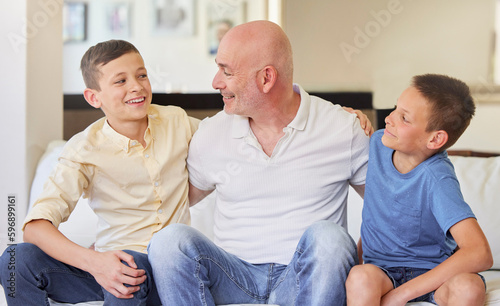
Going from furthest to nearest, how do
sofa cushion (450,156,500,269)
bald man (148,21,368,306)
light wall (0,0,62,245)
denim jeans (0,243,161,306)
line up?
light wall (0,0,62,245) → sofa cushion (450,156,500,269) → bald man (148,21,368,306) → denim jeans (0,243,161,306)

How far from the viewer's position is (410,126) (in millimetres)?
1460

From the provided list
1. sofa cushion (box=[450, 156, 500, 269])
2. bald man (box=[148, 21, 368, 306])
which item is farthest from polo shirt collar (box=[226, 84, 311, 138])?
sofa cushion (box=[450, 156, 500, 269])

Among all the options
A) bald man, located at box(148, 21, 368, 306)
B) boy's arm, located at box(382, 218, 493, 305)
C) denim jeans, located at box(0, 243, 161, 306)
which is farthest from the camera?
bald man, located at box(148, 21, 368, 306)

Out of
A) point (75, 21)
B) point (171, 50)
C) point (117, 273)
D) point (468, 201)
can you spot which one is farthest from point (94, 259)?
point (75, 21)

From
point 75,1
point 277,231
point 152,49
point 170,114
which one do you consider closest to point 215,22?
point 152,49

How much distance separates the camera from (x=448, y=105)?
1.45 metres

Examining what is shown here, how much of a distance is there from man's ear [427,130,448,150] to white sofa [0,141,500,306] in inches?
Result: 23.7

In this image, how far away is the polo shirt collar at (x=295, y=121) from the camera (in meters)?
1.65

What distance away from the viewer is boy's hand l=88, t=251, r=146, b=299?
1.39 meters

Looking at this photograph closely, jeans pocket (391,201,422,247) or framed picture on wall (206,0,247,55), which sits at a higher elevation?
framed picture on wall (206,0,247,55)

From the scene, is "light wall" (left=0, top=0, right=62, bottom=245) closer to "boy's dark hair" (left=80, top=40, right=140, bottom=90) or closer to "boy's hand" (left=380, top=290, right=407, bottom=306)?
"boy's dark hair" (left=80, top=40, right=140, bottom=90)

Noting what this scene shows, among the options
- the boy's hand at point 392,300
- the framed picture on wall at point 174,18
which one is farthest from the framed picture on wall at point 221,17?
the boy's hand at point 392,300

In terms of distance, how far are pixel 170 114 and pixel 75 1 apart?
10.4 feet

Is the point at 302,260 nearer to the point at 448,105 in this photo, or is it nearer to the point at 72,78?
the point at 448,105
